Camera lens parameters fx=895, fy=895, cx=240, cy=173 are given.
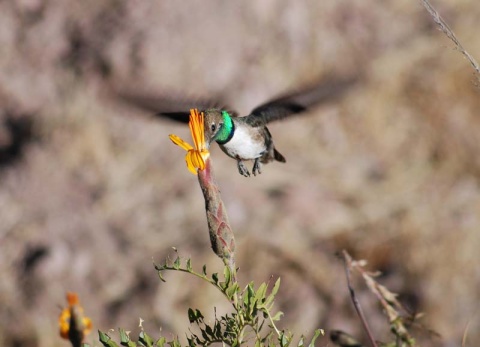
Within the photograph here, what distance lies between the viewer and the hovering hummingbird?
2432 mm

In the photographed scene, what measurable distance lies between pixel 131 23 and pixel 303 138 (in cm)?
151

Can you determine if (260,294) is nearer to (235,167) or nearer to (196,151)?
(196,151)

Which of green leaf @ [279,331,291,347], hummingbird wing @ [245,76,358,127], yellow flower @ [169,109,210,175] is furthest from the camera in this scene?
hummingbird wing @ [245,76,358,127]

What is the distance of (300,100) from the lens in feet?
8.39

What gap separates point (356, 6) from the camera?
7160 mm

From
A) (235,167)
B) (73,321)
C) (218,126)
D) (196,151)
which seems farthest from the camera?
(235,167)

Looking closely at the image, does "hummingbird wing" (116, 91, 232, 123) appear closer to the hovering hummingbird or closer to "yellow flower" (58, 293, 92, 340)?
the hovering hummingbird

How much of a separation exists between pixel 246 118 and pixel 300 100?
23 centimetres

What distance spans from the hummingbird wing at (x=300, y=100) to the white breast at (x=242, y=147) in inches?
2.8

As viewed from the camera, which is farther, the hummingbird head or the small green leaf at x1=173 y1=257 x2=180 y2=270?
the hummingbird head

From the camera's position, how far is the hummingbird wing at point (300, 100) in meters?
2.43

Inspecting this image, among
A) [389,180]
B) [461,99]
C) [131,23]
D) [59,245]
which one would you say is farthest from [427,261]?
[131,23]

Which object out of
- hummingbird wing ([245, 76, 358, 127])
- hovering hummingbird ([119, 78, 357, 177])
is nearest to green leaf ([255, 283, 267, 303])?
hovering hummingbird ([119, 78, 357, 177])

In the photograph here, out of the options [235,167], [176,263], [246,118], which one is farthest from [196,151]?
[235,167]
